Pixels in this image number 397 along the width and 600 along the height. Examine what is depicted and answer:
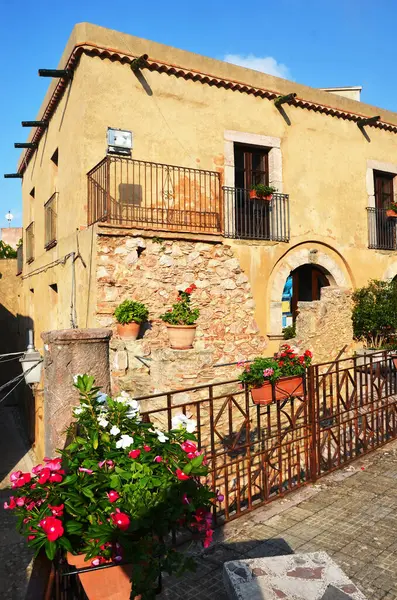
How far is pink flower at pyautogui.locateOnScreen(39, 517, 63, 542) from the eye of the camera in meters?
1.85

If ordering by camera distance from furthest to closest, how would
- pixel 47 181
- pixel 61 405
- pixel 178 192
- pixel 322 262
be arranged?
pixel 47 181, pixel 322 262, pixel 178 192, pixel 61 405

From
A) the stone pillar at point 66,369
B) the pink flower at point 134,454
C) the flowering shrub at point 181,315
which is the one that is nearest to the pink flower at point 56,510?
the pink flower at point 134,454

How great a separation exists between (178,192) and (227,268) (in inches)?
69.8

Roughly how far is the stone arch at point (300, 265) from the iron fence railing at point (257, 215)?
1.71ft

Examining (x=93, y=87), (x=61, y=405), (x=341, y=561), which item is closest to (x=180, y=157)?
(x=93, y=87)

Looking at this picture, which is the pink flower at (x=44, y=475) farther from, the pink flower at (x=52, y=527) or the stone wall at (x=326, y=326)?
Result: the stone wall at (x=326, y=326)

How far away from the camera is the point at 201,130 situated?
31.0 feet

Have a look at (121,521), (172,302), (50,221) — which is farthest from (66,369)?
(50,221)

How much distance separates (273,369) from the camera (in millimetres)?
5078

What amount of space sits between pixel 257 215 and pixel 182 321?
3629 mm

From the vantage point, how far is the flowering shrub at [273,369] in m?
5.05

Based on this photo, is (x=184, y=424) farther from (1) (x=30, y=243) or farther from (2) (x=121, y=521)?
(1) (x=30, y=243)

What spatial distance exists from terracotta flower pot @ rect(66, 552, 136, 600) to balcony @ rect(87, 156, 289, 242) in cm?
637

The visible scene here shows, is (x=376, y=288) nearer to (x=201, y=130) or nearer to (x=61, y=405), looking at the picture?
(x=201, y=130)
